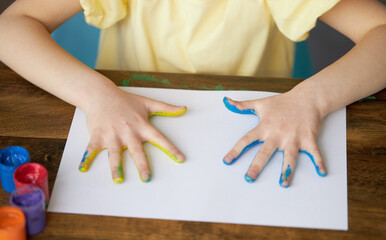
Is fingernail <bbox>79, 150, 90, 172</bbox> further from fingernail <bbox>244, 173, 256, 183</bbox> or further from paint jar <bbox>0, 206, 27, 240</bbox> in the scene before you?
fingernail <bbox>244, 173, 256, 183</bbox>

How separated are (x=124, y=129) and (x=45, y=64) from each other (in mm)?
199

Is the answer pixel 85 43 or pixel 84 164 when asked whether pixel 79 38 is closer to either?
pixel 85 43

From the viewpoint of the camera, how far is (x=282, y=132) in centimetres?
78

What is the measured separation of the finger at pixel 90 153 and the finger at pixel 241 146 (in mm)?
197

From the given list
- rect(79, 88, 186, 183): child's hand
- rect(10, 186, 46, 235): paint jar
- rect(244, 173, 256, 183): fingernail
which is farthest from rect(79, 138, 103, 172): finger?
rect(244, 173, 256, 183): fingernail

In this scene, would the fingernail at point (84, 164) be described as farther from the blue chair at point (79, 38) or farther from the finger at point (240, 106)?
the blue chair at point (79, 38)

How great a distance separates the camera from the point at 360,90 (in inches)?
33.2

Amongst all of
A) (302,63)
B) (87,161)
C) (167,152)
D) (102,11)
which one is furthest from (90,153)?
(302,63)

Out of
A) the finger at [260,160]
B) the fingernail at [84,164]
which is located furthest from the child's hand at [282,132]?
the fingernail at [84,164]

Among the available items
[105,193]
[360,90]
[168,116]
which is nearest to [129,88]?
[168,116]

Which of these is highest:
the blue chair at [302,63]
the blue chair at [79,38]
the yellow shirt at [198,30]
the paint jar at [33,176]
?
the paint jar at [33,176]

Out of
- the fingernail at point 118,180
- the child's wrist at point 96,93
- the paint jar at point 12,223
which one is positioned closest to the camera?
the paint jar at point 12,223

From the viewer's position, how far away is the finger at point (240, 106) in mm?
812

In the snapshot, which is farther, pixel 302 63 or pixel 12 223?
pixel 302 63
